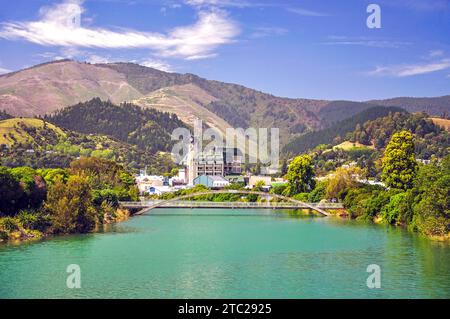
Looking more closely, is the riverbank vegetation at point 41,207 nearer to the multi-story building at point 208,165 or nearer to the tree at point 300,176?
the tree at point 300,176

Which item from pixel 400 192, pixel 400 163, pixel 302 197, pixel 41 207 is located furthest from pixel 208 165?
pixel 41 207

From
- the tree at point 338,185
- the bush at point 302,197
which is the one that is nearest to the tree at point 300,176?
the bush at point 302,197

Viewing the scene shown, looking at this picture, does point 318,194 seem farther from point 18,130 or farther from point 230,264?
point 18,130

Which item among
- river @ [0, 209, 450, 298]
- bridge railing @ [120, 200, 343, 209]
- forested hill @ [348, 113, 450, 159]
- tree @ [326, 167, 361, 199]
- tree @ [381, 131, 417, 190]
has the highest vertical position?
forested hill @ [348, 113, 450, 159]

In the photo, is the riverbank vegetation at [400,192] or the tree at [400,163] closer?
the riverbank vegetation at [400,192]

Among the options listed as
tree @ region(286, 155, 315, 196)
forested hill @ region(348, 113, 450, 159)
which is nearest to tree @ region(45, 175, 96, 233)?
tree @ region(286, 155, 315, 196)

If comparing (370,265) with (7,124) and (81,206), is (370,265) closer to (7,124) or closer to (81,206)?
(81,206)

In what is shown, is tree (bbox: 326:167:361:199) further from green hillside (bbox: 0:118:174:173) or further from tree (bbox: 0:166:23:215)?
green hillside (bbox: 0:118:174:173)
